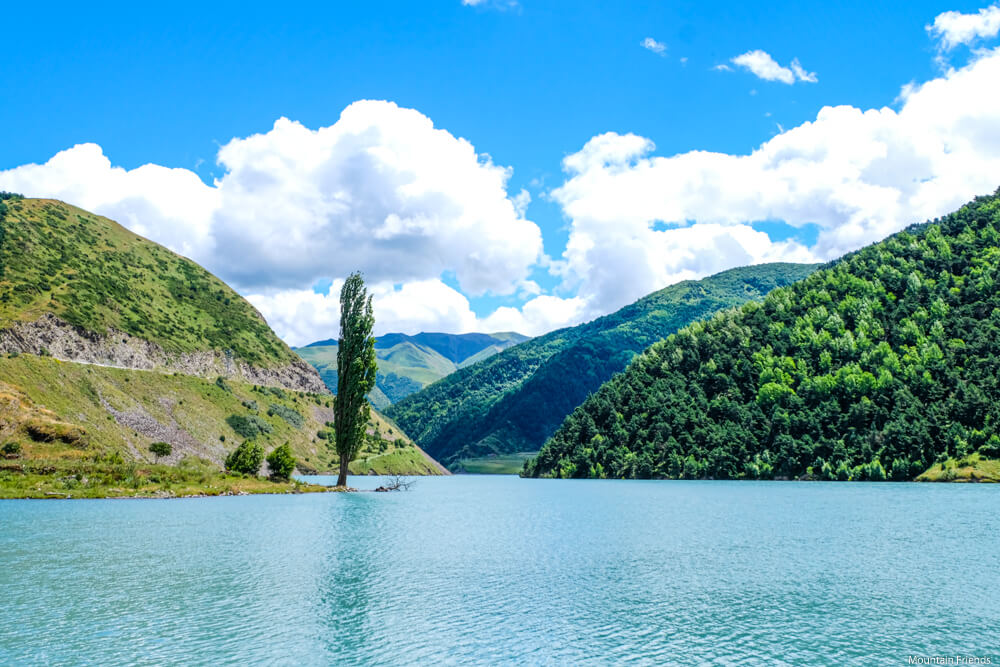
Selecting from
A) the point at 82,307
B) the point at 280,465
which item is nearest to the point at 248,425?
the point at 82,307

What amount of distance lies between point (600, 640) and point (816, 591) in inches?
518

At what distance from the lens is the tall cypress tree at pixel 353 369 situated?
106312 mm

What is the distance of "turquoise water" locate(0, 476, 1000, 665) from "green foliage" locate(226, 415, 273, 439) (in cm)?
10820

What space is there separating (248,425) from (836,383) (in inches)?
5407

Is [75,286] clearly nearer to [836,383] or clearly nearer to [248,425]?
[248,425]

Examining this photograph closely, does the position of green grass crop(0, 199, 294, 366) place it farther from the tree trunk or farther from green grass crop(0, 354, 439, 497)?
the tree trunk

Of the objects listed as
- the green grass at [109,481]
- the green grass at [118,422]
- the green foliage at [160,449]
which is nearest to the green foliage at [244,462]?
the green grass at [118,422]

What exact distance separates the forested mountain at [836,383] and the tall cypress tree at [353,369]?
8078 centimetres

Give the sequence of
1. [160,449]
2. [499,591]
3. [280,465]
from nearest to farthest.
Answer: [499,591], [280,465], [160,449]

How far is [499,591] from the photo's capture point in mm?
30703

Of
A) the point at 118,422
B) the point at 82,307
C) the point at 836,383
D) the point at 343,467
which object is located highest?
the point at 82,307

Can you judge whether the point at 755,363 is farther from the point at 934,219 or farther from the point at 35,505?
the point at 35,505

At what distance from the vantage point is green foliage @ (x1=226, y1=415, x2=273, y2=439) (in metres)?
166

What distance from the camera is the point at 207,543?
4441 cm
